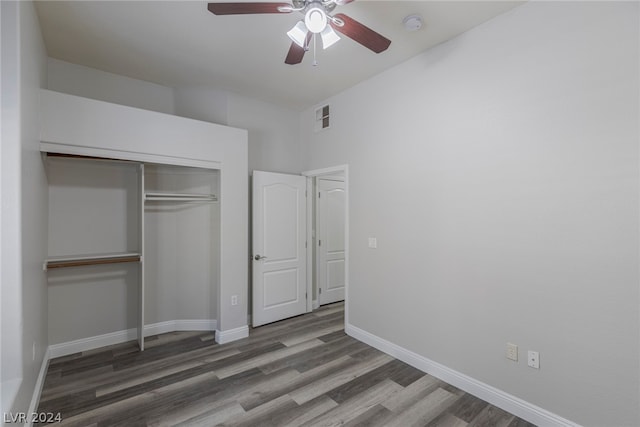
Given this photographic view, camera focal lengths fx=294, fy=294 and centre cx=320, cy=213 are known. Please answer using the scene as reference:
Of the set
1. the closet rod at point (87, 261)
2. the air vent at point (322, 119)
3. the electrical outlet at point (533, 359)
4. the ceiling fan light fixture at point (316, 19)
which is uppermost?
the air vent at point (322, 119)

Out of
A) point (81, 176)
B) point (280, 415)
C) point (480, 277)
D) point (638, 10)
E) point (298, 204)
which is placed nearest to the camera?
point (638, 10)

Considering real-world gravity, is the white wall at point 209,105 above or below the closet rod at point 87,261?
above

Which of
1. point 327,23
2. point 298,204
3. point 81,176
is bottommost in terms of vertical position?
point 298,204

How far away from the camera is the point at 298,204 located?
4270mm

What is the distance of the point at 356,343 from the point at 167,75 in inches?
149

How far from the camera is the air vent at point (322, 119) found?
406 cm

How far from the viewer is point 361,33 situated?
1.93m

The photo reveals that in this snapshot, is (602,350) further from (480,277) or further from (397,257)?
(397,257)

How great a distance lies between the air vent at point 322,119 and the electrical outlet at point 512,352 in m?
3.15

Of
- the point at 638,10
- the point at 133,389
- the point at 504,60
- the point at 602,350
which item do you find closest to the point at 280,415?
the point at 133,389

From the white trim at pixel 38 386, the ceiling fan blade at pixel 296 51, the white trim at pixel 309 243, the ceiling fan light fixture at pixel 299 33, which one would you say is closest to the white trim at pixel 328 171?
the white trim at pixel 309 243

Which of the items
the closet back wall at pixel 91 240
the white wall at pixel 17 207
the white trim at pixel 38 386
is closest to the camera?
the white wall at pixel 17 207

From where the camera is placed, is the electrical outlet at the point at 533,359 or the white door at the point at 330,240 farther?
the white door at the point at 330,240

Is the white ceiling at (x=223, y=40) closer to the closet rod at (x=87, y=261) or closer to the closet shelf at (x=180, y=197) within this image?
the closet shelf at (x=180, y=197)
